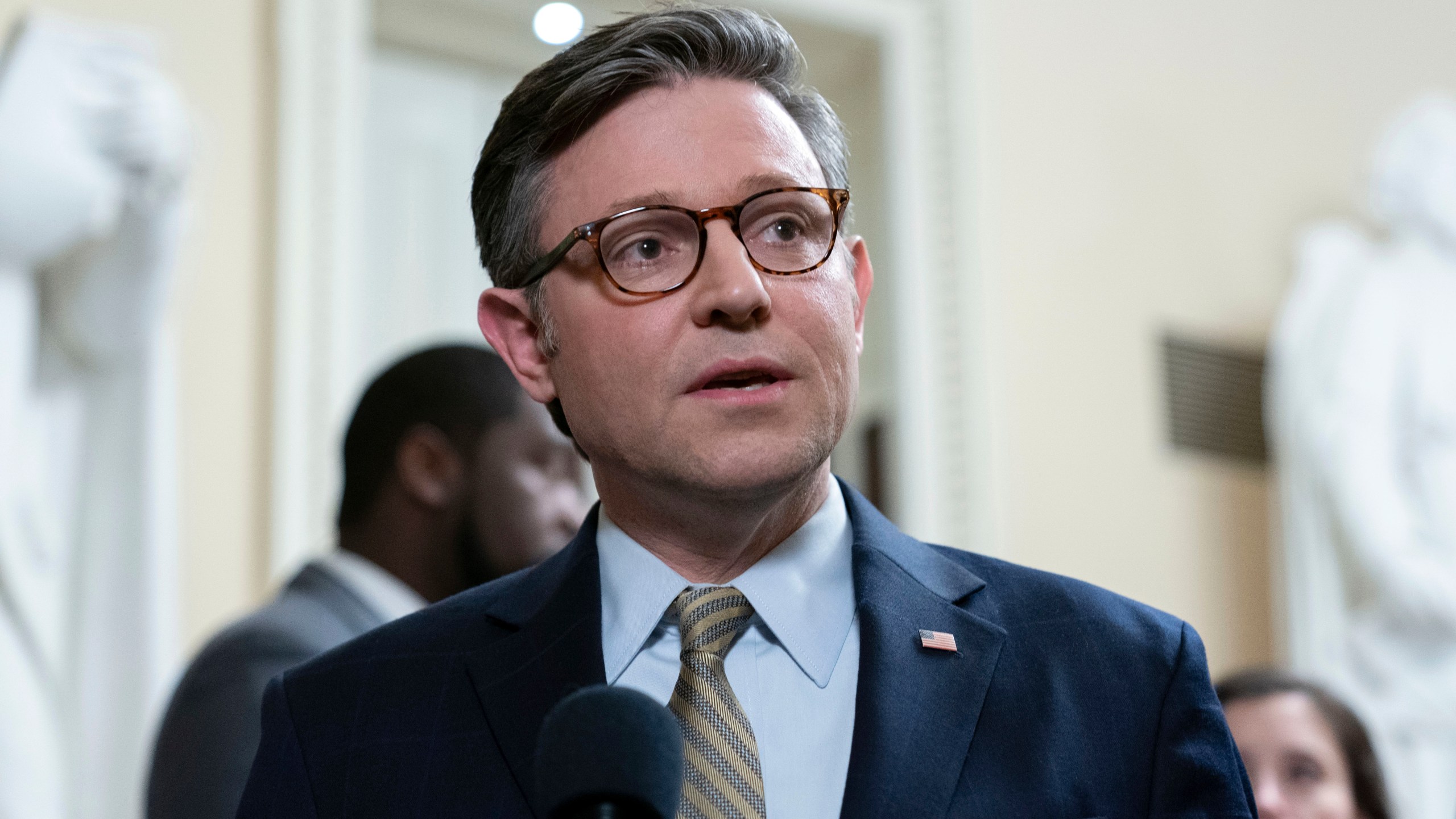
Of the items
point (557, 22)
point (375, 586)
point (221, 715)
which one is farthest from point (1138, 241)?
point (221, 715)

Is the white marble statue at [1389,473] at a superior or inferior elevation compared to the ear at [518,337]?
inferior

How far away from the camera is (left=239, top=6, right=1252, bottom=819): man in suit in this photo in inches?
60.9

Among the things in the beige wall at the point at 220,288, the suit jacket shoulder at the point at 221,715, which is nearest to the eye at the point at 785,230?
the suit jacket shoulder at the point at 221,715

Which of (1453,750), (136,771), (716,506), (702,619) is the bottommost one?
(1453,750)

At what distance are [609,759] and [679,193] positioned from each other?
749 mm

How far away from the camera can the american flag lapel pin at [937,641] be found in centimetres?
162

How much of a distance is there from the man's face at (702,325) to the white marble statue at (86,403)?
6.85ft

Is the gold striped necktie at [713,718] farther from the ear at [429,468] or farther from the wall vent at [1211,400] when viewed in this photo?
the wall vent at [1211,400]

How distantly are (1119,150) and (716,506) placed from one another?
4.84 meters

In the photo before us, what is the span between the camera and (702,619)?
5.46ft

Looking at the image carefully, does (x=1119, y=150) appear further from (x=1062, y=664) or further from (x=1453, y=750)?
(x=1062, y=664)

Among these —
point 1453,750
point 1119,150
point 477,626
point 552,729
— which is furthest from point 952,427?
point 552,729

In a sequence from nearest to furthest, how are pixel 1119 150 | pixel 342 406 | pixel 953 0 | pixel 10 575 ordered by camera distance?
pixel 10 575 < pixel 342 406 < pixel 953 0 < pixel 1119 150

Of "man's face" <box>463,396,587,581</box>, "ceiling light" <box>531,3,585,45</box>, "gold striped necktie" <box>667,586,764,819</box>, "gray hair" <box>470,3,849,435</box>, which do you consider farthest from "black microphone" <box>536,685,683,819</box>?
"ceiling light" <box>531,3,585,45</box>
